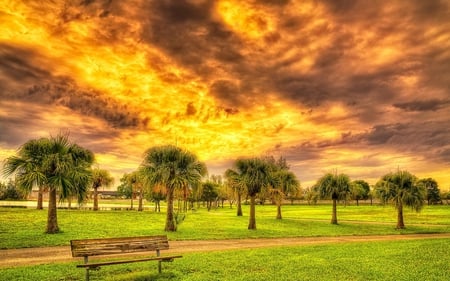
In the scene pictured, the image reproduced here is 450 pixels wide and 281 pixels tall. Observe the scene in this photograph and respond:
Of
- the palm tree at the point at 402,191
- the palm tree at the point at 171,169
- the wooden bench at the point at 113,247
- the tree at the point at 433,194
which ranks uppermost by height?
the palm tree at the point at 171,169

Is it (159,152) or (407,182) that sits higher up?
(159,152)

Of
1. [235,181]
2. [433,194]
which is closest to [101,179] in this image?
[235,181]

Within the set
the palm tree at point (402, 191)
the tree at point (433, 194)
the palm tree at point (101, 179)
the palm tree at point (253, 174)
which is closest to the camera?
the palm tree at point (253, 174)

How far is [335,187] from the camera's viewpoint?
47.0 meters

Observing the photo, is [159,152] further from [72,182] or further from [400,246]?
[400,246]

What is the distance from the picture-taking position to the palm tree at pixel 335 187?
46.9 m

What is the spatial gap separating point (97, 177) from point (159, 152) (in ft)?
153

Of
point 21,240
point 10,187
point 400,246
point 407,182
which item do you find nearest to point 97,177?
point 21,240

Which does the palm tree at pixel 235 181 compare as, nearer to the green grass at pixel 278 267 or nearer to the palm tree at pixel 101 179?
the green grass at pixel 278 267

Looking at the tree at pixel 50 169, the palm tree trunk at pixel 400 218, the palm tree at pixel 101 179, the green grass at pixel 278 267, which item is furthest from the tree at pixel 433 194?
the tree at pixel 50 169

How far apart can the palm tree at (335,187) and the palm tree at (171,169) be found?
21.3 meters

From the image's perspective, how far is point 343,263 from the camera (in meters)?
17.1

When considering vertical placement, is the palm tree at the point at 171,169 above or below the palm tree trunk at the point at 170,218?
above

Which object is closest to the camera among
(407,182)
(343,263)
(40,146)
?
(343,263)
